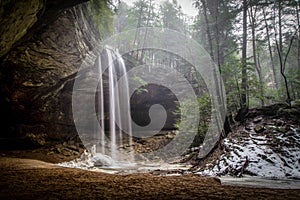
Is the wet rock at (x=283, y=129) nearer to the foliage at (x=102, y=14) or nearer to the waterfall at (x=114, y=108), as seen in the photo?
the waterfall at (x=114, y=108)

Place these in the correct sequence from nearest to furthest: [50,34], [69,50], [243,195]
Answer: [243,195] → [50,34] → [69,50]

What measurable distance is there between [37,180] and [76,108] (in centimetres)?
1010

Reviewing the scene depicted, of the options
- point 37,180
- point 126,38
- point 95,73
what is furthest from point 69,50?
point 126,38

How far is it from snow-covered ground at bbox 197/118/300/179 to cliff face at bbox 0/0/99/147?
7.78 m

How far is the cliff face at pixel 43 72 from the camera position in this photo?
7.94 metres

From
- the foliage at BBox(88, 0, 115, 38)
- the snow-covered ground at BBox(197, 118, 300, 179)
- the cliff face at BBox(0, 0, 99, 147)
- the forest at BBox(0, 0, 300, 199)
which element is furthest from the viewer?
the foliage at BBox(88, 0, 115, 38)

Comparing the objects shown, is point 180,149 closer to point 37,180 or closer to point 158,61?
point 37,180

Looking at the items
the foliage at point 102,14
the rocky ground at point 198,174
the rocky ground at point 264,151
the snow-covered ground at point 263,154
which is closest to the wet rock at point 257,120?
the rocky ground at point 198,174

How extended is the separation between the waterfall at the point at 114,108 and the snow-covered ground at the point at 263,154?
29.5ft

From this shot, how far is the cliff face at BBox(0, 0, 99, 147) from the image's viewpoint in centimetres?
794

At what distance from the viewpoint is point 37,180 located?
3.09 metres

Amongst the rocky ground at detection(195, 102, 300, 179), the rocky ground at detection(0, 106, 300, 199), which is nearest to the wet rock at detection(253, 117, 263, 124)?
the rocky ground at detection(0, 106, 300, 199)

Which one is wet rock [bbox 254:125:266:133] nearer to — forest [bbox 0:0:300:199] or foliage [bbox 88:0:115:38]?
forest [bbox 0:0:300:199]

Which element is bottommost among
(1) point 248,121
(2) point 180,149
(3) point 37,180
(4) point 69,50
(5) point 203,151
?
(2) point 180,149
